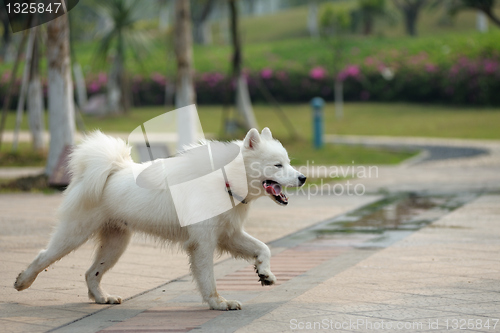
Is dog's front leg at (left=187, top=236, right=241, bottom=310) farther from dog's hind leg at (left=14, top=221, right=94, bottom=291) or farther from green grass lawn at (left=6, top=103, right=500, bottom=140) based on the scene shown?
green grass lawn at (left=6, top=103, right=500, bottom=140)

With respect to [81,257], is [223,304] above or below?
above

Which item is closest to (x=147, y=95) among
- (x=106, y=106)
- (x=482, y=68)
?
(x=106, y=106)

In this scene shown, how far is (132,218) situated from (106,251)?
0.49 m

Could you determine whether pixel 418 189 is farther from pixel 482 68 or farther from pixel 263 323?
pixel 482 68

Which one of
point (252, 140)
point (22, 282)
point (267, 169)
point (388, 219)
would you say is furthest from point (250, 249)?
point (388, 219)

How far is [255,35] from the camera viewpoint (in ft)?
212

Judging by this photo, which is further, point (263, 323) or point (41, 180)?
point (41, 180)

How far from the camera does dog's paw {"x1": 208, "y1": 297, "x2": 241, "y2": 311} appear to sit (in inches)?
206

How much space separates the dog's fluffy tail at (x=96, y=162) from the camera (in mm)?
5516

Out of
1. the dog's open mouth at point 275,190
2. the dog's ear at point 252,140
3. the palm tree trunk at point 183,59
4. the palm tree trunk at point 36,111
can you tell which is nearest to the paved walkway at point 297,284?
the dog's open mouth at point 275,190

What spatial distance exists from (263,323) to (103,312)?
1272 millimetres

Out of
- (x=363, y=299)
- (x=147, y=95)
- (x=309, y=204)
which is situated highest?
(x=363, y=299)

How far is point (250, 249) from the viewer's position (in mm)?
5512

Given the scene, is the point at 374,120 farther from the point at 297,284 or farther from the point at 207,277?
the point at 207,277
